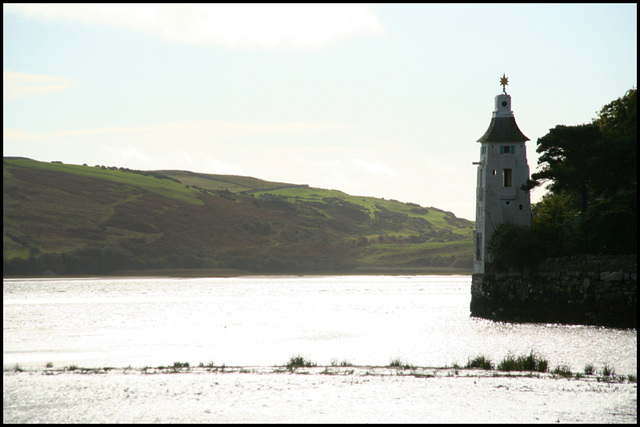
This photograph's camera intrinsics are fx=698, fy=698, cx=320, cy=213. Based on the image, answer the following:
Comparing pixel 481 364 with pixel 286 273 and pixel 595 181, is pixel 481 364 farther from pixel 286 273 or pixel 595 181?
pixel 286 273

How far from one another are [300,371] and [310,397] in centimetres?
524

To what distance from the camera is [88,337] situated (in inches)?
1563

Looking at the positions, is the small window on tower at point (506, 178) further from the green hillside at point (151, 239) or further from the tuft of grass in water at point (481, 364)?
the green hillside at point (151, 239)

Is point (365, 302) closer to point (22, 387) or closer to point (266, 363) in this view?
point (266, 363)

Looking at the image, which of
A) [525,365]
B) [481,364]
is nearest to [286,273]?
[481,364]

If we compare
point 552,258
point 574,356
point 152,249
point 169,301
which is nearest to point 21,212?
point 152,249

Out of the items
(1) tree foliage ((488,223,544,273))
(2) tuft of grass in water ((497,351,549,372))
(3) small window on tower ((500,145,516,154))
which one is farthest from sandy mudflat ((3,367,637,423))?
(3) small window on tower ((500,145,516,154))

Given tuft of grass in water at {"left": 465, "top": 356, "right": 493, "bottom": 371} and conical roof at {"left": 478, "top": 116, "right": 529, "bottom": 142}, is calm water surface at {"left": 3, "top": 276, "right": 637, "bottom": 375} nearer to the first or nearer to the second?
tuft of grass in water at {"left": 465, "top": 356, "right": 493, "bottom": 371}

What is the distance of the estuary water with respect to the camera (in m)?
16.7

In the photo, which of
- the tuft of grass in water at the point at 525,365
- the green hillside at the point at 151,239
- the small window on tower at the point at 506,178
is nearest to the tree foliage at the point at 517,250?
the small window on tower at the point at 506,178

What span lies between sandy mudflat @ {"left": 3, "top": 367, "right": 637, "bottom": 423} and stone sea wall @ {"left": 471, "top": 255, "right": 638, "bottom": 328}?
21103 millimetres

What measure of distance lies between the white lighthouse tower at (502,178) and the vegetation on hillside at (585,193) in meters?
1.48

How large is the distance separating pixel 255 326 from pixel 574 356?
24.2 m

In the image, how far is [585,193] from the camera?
52.4 metres
